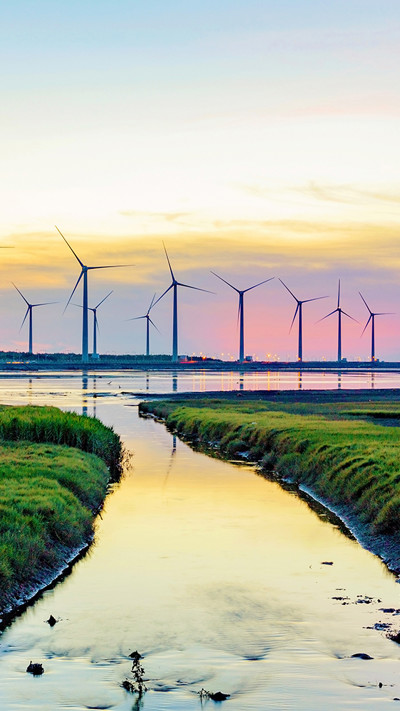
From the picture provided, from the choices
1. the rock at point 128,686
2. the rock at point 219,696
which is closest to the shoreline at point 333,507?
the rock at point 219,696

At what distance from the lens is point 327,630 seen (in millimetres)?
19797

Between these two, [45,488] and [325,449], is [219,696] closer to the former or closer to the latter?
[45,488]

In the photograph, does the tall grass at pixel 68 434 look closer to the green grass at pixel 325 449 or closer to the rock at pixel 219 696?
the green grass at pixel 325 449

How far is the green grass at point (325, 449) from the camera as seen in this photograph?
32.5 meters

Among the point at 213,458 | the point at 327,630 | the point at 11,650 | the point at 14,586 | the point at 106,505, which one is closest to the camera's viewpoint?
the point at 11,650

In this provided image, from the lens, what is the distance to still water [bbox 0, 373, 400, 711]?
53.0 feet

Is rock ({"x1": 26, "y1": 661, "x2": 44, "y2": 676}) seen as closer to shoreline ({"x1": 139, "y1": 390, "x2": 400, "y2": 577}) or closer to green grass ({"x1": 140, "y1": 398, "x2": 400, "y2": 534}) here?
shoreline ({"x1": 139, "y1": 390, "x2": 400, "y2": 577})

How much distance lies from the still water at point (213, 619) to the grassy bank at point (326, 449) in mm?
1869

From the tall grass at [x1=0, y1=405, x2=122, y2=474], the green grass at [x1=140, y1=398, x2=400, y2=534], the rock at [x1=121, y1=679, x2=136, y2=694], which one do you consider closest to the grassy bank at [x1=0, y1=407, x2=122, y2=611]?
the tall grass at [x1=0, y1=405, x2=122, y2=474]

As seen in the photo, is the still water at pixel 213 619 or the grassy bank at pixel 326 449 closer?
the still water at pixel 213 619

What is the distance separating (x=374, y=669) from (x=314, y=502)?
67.9ft

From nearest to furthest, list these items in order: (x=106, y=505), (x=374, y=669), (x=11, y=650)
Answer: (x=374, y=669)
(x=11, y=650)
(x=106, y=505)

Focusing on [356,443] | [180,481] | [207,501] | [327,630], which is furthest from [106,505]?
[327,630]

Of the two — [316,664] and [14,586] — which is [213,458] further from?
[316,664]
